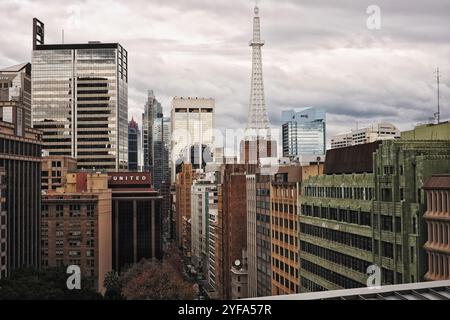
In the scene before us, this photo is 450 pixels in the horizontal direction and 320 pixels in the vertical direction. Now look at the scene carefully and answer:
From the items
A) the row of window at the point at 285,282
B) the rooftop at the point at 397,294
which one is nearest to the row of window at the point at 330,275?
the row of window at the point at 285,282

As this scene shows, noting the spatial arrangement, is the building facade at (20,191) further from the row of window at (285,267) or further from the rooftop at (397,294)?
the rooftop at (397,294)

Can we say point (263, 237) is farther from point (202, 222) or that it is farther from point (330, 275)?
point (202, 222)

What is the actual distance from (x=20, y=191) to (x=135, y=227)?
Result: 4023 cm

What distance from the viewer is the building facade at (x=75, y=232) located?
12269cm

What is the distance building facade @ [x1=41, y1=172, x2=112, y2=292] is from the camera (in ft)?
403

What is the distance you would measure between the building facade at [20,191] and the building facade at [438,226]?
63.8 meters

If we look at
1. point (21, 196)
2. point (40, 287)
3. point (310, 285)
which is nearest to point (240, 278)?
point (21, 196)

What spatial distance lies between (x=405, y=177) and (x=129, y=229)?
10027 centimetres

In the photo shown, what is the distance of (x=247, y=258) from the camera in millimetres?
102750

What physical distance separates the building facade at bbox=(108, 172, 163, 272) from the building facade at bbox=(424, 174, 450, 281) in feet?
324
